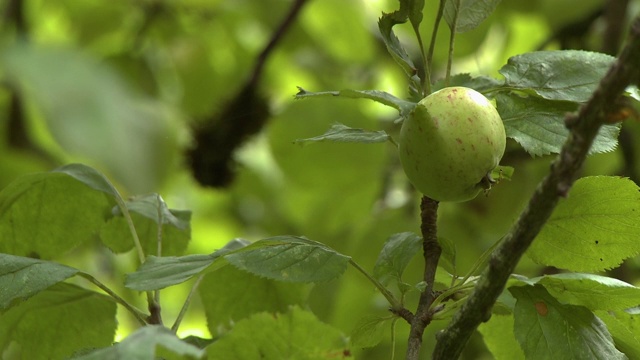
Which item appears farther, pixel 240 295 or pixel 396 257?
pixel 240 295

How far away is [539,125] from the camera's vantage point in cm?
60

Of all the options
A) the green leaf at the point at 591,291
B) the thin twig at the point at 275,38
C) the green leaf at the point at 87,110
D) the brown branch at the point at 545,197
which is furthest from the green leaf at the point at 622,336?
the thin twig at the point at 275,38

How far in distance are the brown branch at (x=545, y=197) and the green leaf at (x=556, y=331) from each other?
0.20 ft

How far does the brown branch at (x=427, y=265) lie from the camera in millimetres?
573

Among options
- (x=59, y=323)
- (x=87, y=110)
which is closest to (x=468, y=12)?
(x=59, y=323)

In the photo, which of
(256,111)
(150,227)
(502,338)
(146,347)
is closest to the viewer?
(146,347)

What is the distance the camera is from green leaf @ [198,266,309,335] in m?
0.76

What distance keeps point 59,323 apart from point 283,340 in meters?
0.29

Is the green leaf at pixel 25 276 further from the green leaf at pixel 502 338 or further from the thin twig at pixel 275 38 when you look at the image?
the thin twig at pixel 275 38

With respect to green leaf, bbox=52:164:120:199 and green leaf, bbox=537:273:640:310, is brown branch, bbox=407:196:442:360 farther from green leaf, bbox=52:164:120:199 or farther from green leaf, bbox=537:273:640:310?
green leaf, bbox=52:164:120:199

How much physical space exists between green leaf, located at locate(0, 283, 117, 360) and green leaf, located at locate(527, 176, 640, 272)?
0.33 meters

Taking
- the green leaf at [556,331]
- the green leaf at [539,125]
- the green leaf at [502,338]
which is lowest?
the green leaf at [502,338]

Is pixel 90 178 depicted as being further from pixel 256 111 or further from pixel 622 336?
pixel 256 111

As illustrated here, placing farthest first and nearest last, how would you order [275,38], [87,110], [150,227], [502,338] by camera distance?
[275,38], [87,110], [150,227], [502,338]
